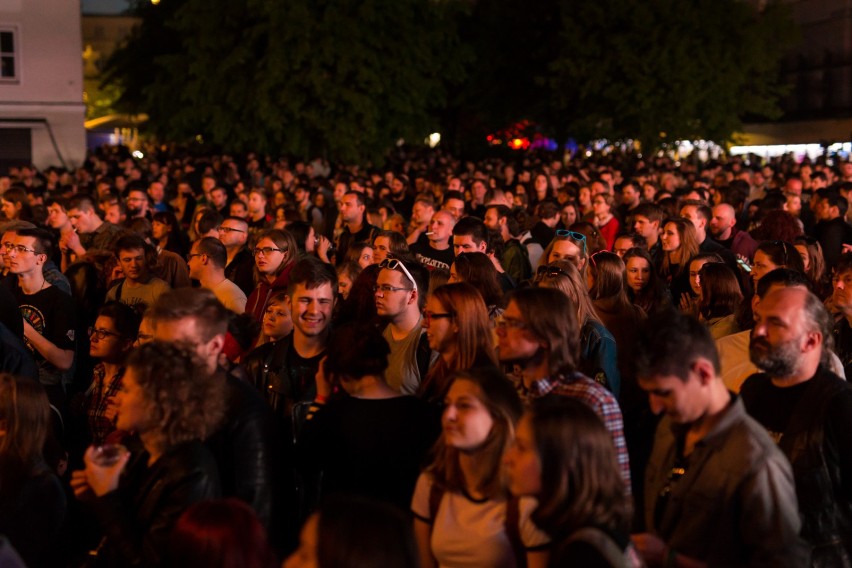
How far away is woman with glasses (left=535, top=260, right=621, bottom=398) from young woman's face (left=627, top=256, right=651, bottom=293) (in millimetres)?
1718

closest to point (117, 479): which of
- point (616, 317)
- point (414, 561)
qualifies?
point (414, 561)

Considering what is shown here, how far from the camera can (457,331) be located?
17.9 ft

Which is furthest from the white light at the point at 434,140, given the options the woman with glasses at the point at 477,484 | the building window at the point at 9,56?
the woman with glasses at the point at 477,484

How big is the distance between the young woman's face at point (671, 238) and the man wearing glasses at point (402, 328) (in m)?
3.75

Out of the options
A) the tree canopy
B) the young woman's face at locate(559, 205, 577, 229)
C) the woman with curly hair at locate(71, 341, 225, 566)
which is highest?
the tree canopy

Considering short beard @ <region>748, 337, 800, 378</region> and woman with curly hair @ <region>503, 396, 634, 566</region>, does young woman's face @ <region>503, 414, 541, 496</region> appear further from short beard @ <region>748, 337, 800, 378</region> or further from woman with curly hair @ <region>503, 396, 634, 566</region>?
short beard @ <region>748, 337, 800, 378</region>

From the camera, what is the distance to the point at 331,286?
242 inches

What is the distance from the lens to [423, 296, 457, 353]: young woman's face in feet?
17.9

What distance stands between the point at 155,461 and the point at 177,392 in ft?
0.89

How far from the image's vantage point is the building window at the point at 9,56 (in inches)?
1400

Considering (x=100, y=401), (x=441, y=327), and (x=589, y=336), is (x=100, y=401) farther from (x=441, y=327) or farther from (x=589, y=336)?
(x=589, y=336)

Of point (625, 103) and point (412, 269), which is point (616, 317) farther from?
point (625, 103)

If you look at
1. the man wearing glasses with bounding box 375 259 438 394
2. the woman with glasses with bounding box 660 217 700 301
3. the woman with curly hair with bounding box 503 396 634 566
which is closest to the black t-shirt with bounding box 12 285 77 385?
the man wearing glasses with bounding box 375 259 438 394

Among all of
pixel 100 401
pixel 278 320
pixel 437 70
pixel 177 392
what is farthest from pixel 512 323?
pixel 437 70
